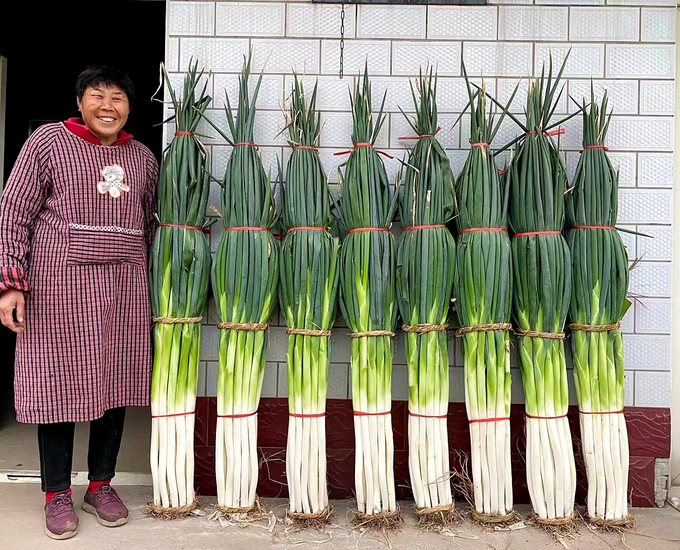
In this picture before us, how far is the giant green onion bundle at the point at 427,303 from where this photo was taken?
7.55ft

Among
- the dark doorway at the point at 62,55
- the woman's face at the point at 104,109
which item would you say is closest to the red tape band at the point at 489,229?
the woman's face at the point at 104,109

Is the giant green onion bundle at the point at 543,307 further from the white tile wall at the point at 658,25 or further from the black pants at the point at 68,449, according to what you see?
the black pants at the point at 68,449

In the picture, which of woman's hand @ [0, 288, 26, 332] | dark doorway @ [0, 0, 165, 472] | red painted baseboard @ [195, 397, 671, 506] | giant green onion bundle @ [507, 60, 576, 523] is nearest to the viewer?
woman's hand @ [0, 288, 26, 332]

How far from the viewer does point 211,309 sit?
2.61m

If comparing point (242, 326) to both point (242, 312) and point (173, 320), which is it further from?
point (173, 320)

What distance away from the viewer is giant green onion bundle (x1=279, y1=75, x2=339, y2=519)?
7.57 ft

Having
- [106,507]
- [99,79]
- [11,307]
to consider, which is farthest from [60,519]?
[99,79]

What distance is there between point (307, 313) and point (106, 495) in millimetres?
1089

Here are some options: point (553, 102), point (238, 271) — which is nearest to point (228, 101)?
point (238, 271)

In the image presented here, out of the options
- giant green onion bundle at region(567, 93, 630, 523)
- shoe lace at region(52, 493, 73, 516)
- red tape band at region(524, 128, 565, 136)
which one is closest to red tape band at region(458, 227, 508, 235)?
giant green onion bundle at region(567, 93, 630, 523)

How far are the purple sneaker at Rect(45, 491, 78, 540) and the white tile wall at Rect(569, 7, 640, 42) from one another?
2872mm

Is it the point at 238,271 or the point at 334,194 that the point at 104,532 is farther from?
the point at 334,194

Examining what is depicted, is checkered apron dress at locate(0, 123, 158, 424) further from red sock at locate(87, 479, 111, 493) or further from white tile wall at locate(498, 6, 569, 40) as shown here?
white tile wall at locate(498, 6, 569, 40)

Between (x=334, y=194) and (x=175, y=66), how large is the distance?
0.91 m
